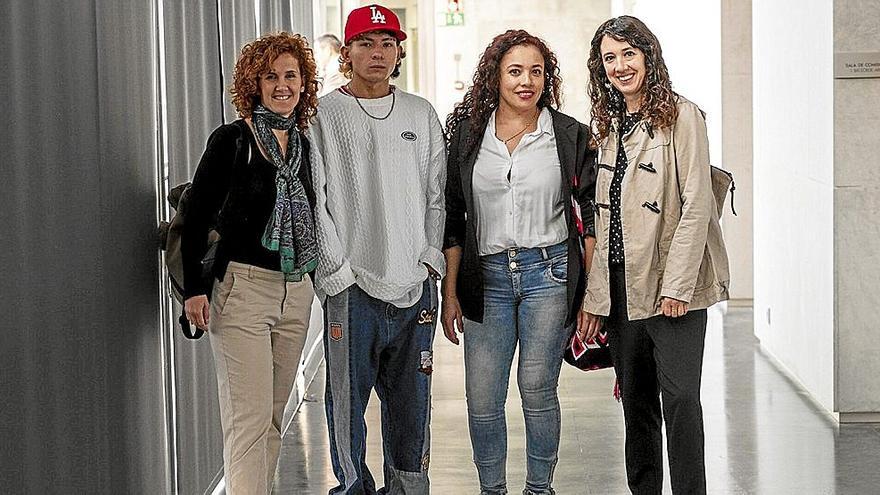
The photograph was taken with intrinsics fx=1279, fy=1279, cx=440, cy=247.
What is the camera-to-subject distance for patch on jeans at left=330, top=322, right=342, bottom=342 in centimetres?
411

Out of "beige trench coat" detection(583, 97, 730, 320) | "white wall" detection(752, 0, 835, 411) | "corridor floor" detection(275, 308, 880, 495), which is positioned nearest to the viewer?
"beige trench coat" detection(583, 97, 730, 320)

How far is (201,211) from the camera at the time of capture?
3.78 metres

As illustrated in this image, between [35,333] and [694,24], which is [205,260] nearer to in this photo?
[35,333]

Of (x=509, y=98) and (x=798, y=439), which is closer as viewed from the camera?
(x=509, y=98)

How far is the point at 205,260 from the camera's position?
3.80 metres

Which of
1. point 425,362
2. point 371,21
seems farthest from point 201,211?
point 425,362

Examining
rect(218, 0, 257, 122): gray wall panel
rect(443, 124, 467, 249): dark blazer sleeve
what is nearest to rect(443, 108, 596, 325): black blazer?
rect(443, 124, 467, 249): dark blazer sleeve

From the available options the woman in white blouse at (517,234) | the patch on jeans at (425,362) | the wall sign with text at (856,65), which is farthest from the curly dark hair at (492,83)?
the wall sign with text at (856,65)

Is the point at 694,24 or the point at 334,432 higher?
the point at 694,24

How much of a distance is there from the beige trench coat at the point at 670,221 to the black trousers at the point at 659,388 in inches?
3.1

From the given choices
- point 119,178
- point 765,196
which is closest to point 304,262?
point 119,178

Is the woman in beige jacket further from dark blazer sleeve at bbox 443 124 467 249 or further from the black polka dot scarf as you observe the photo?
dark blazer sleeve at bbox 443 124 467 249

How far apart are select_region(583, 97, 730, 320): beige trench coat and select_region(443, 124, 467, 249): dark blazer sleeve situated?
→ 523 mm

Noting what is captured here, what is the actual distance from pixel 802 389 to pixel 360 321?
3622 millimetres
